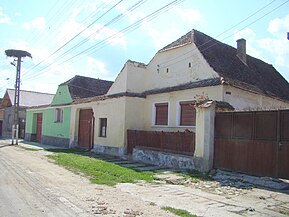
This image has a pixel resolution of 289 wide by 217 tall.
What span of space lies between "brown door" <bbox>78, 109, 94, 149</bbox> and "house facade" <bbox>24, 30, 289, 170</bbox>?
0.48 feet

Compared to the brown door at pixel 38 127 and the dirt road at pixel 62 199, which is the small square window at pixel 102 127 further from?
the brown door at pixel 38 127

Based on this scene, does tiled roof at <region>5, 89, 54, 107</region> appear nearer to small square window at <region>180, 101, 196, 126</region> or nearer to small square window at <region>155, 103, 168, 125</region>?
small square window at <region>155, 103, 168, 125</region>

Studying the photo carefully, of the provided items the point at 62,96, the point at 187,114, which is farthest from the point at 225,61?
the point at 62,96

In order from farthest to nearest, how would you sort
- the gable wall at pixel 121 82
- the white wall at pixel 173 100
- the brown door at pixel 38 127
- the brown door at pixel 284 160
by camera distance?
the brown door at pixel 38 127, the gable wall at pixel 121 82, the white wall at pixel 173 100, the brown door at pixel 284 160

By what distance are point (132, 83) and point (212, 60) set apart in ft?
17.1

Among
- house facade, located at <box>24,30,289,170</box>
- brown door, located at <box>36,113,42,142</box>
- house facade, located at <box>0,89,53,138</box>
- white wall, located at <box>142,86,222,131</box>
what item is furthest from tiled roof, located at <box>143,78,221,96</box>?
house facade, located at <box>0,89,53,138</box>

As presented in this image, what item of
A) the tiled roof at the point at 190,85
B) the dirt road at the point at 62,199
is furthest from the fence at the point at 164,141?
the dirt road at the point at 62,199

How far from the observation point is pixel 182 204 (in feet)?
23.1

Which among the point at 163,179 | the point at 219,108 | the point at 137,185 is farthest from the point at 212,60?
the point at 137,185

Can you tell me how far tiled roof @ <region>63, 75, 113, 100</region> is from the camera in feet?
85.0

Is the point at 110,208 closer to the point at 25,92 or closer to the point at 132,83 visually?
the point at 132,83

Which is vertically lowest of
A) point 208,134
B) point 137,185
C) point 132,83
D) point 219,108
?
point 137,185

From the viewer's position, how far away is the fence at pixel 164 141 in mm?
12831

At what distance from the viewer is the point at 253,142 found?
407 inches
